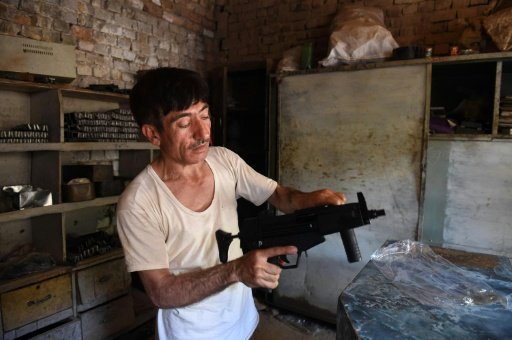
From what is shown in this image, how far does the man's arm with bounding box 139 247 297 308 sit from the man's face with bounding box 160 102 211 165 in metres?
0.38

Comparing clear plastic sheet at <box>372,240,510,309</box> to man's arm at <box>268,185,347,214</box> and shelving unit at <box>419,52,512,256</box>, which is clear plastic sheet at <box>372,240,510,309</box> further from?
shelving unit at <box>419,52,512,256</box>

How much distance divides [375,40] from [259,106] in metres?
1.20

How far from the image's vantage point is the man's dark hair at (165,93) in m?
1.13

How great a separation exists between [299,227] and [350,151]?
4.64ft

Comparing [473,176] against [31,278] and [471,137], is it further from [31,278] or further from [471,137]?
[31,278]

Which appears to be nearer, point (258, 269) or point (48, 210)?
point (258, 269)

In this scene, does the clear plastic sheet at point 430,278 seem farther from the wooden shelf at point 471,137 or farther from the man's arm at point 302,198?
the wooden shelf at point 471,137

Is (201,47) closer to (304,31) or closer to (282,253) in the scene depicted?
(304,31)

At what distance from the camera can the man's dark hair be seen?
1.13 meters

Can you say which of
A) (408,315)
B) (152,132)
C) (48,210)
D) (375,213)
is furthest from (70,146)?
(408,315)

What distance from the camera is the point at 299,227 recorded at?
1.09 meters

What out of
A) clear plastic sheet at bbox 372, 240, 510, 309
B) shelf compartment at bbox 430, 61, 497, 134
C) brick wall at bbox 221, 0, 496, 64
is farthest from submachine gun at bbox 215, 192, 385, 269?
brick wall at bbox 221, 0, 496, 64

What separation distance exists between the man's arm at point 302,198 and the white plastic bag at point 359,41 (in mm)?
1355

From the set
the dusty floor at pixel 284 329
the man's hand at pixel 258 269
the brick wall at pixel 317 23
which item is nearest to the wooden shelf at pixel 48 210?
the dusty floor at pixel 284 329
